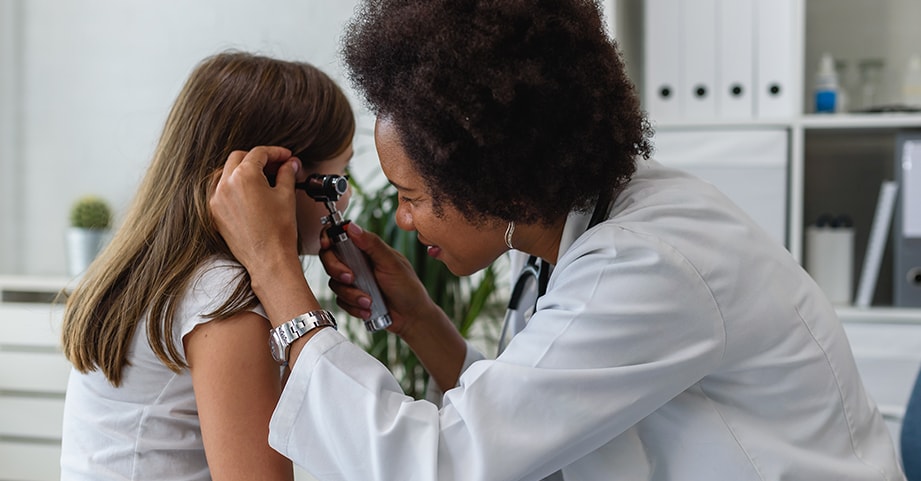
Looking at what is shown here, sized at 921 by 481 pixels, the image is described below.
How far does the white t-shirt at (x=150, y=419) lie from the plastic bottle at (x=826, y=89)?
179 centimetres

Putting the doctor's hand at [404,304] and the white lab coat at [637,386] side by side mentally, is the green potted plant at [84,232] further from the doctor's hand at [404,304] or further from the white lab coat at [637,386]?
the white lab coat at [637,386]

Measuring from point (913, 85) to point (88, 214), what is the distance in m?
2.47

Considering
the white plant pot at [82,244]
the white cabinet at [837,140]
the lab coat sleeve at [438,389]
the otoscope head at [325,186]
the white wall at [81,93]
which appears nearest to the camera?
the otoscope head at [325,186]

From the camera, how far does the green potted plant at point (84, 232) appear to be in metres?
2.88

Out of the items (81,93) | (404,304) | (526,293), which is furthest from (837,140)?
(81,93)

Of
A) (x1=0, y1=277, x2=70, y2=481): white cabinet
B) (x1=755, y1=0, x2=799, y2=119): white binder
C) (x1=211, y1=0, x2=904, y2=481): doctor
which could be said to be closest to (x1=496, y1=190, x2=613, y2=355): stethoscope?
(x1=211, y1=0, x2=904, y2=481): doctor

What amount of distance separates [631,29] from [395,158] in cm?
Result: 165

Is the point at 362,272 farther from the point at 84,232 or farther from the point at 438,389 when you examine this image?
the point at 84,232

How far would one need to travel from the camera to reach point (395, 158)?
1069 millimetres

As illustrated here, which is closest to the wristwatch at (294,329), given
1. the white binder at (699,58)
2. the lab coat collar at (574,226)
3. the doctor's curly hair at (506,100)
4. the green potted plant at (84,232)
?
the doctor's curly hair at (506,100)

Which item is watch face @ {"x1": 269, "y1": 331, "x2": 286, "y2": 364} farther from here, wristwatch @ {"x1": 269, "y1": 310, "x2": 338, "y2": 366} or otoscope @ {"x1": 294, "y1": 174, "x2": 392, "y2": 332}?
otoscope @ {"x1": 294, "y1": 174, "x2": 392, "y2": 332}

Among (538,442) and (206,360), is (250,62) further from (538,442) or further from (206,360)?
(538,442)

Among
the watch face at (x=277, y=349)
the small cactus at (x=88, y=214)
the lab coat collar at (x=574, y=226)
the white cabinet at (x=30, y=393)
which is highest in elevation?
the lab coat collar at (x=574, y=226)

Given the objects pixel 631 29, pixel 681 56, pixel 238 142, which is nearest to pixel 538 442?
pixel 238 142
